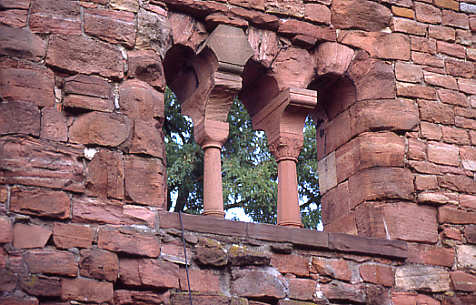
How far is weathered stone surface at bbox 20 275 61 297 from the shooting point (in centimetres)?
470

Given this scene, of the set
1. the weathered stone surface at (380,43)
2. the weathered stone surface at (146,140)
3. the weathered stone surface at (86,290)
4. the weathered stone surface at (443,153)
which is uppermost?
the weathered stone surface at (380,43)

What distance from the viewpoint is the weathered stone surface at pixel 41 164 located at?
495 centimetres

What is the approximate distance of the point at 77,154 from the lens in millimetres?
5156

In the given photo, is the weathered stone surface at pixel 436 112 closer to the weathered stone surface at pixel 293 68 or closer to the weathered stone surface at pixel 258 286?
the weathered stone surface at pixel 293 68

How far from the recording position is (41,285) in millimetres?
4727

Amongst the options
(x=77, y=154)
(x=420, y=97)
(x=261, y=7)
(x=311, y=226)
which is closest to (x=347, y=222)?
(x=420, y=97)

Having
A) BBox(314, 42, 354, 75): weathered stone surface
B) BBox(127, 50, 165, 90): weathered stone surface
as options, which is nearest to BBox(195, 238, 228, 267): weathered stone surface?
BBox(127, 50, 165, 90): weathered stone surface

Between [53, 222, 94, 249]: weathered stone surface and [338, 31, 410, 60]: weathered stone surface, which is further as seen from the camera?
[338, 31, 410, 60]: weathered stone surface

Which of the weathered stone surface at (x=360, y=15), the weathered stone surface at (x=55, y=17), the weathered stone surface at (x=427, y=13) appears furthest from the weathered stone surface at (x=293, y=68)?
the weathered stone surface at (x=55, y=17)

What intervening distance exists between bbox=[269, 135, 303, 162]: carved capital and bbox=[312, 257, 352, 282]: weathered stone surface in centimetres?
81

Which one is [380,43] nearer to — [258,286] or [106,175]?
[258,286]

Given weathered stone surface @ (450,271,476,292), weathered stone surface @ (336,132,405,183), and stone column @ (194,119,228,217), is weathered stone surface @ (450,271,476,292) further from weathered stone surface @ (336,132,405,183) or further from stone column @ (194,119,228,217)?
stone column @ (194,119,228,217)

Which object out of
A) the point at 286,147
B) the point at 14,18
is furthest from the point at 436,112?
the point at 14,18

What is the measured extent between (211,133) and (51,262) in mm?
1514
